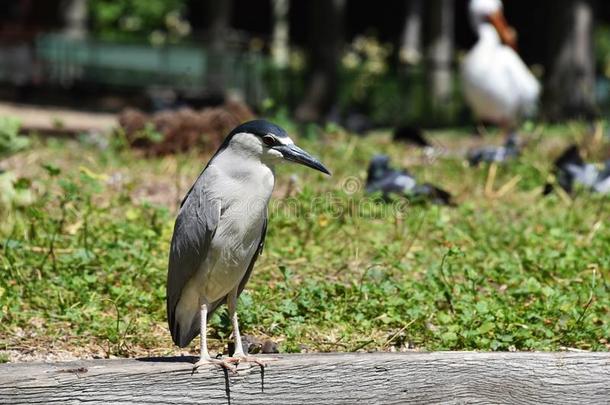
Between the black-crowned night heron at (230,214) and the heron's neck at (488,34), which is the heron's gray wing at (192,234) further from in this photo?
the heron's neck at (488,34)

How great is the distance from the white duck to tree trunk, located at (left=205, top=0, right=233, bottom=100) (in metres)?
6.40

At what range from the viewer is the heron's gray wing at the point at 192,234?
3.99m

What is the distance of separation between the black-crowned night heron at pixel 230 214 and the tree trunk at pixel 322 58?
397 inches

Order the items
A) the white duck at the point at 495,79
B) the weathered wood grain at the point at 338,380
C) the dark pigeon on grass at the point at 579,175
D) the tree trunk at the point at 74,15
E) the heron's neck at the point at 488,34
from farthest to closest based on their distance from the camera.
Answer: the tree trunk at the point at 74,15
the heron's neck at the point at 488,34
the white duck at the point at 495,79
the dark pigeon on grass at the point at 579,175
the weathered wood grain at the point at 338,380

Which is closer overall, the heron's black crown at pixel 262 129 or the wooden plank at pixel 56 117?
the heron's black crown at pixel 262 129

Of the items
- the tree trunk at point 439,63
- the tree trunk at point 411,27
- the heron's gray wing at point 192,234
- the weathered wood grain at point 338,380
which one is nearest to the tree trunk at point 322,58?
the tree trunk at point 439,63

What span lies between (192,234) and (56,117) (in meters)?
11.6

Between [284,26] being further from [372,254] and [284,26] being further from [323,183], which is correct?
[372,254]

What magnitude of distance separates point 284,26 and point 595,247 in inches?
775

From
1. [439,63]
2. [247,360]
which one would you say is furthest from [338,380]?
[439,63]

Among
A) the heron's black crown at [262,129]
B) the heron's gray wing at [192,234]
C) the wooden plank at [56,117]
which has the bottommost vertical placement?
the wooden plank at [56,117]

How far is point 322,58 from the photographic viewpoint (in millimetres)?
14281

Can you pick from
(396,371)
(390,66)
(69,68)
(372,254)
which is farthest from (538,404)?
(69,68)

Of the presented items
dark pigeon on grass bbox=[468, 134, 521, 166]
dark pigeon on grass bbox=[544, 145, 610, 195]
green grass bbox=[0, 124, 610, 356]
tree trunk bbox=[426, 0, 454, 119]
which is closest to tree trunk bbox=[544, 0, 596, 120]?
tree trunk bbox=[426, 0, 454, 119]
